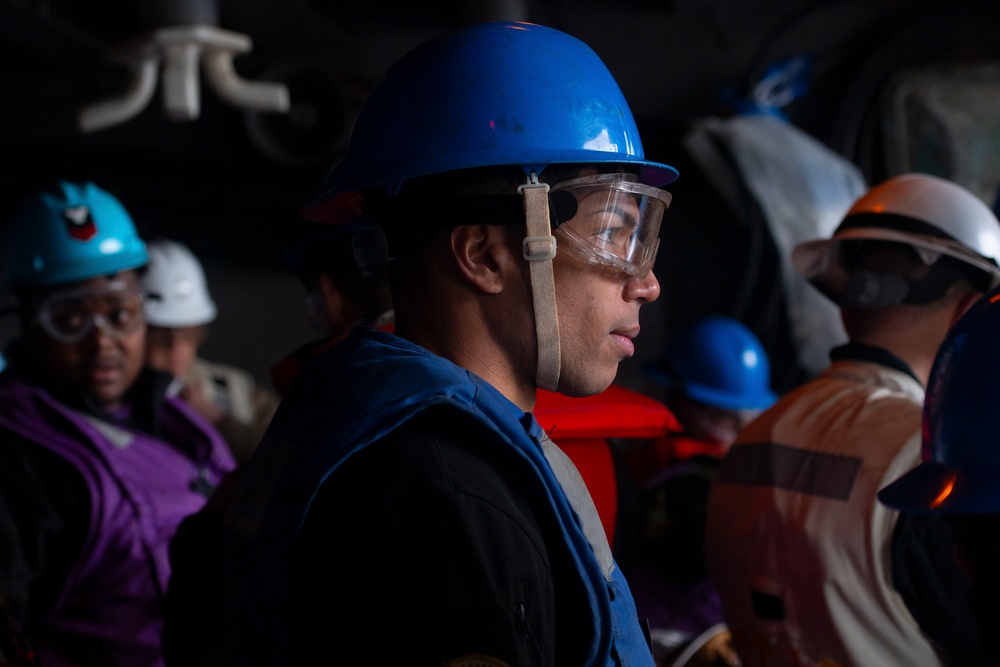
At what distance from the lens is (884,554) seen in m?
1.91

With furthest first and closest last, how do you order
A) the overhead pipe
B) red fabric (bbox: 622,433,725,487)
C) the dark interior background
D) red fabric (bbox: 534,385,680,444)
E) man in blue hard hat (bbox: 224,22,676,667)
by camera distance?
the dark interior background, the overhead pipe, red fabric (bbox: 622,433,725,487), red fabric (bbox: 534,385,680,444), man in blue hard hat (bbox: 224,22,676,667)

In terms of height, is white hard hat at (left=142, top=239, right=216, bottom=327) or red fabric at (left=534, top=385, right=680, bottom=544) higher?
red fabric at (left=534, top=385, right=680, bottom=544)

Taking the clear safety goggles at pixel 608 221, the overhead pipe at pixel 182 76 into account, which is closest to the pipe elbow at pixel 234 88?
the overhead pipe at pixel 182 76


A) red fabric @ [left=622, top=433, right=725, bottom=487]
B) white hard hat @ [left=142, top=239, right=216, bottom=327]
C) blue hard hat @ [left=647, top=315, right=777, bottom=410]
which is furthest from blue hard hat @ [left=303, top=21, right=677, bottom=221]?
white hard hat @ [left=142, top=239, right=216, bottom=327]

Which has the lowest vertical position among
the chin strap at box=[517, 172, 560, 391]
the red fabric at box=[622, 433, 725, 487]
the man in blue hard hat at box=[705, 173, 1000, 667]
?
the red fabric at box=[622, 433, 725, 487]

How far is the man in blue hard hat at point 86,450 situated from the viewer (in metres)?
2.38

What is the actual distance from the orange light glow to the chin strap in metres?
0.58

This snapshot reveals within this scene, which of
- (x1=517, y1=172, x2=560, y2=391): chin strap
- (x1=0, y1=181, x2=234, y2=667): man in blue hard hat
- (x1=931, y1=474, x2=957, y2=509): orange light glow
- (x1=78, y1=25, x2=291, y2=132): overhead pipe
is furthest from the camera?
(x1=78, y1=25, x2=291, y2=132): overhead pipe

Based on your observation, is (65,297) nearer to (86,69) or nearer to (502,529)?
(502,529)

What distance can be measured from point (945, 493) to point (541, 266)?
26.1 inches

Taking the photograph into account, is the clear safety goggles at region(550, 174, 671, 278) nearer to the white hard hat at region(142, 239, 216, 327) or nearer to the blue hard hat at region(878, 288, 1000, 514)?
the blue hard hat at region(878, 288, 1000, 514)

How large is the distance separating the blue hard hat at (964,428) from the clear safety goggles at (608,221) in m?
0.48

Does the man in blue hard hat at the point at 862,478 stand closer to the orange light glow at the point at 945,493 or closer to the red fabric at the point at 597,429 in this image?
the red fabric at the point at 597,429

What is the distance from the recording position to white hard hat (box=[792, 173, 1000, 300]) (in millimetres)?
2242
